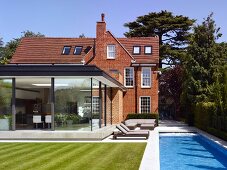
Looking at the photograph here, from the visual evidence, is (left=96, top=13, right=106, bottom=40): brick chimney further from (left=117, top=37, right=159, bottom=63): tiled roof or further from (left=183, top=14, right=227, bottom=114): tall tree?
(left=183, top=14, right=227, bottom=114): tall tree

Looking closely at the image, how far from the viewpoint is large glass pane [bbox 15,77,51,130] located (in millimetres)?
22953

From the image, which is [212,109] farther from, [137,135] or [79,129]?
[79,129]

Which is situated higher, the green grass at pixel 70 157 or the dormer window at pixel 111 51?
the dormer window at pixel 111 51

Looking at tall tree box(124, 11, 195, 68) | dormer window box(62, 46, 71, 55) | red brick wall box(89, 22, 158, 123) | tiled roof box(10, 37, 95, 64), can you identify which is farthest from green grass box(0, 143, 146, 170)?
tall tree box(124, 11, 195, 68)

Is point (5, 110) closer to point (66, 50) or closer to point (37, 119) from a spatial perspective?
point (37, 119)

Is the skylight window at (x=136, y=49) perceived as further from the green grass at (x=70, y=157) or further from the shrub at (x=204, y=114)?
the green grass at (x=70, y=157)

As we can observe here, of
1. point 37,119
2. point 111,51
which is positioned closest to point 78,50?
point 111,51

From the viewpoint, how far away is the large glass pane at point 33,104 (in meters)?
23.0

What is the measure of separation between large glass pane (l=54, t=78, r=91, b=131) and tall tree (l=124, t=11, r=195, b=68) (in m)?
32.7

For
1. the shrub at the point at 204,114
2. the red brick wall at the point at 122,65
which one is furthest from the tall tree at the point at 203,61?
the red brick wall at the point at 122,65

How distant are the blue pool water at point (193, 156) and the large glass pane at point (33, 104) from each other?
7.23m

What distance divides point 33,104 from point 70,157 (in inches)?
415

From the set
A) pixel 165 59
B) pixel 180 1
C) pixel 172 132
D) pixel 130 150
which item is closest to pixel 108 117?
pixel 172 132

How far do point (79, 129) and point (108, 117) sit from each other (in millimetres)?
7817
